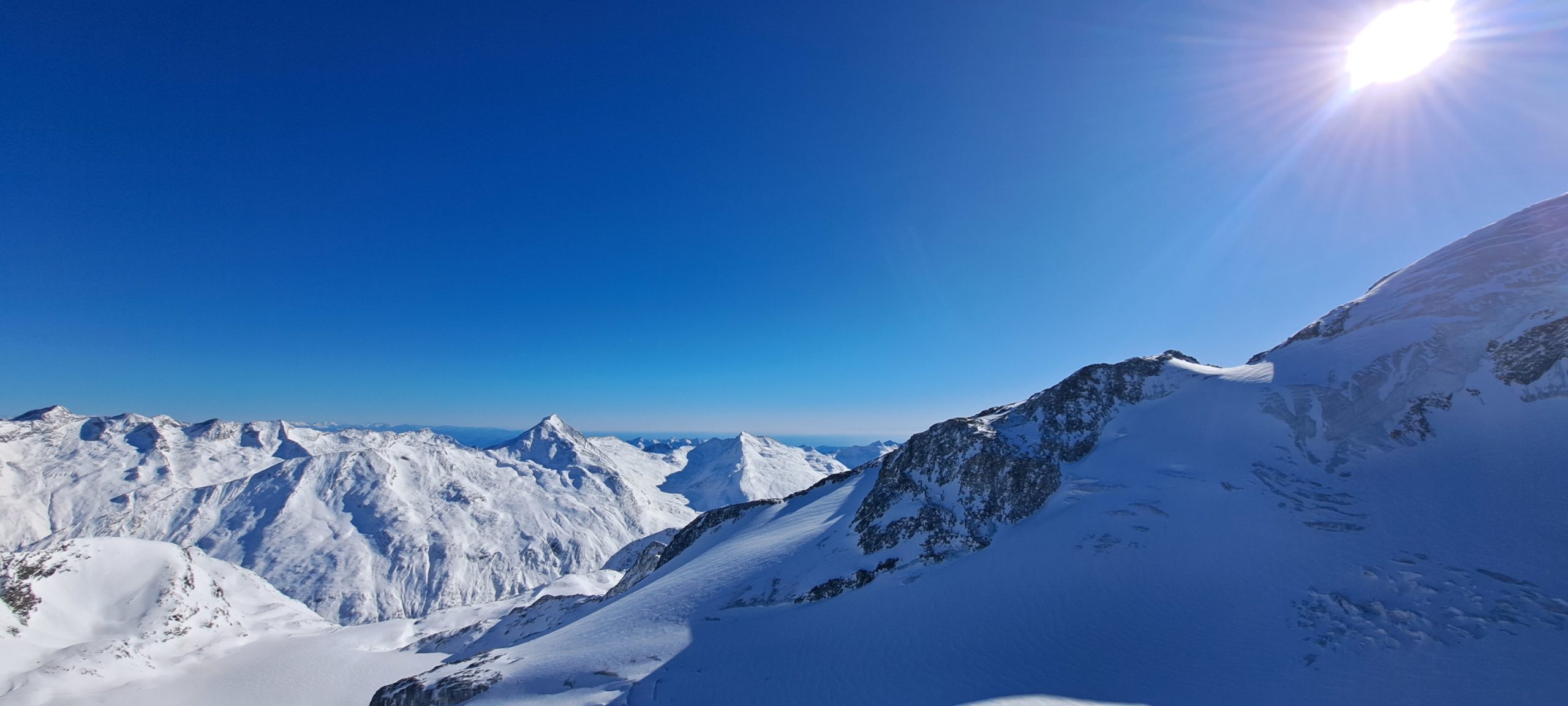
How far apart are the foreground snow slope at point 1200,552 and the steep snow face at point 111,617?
189 ft

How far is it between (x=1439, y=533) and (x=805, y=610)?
2676cm

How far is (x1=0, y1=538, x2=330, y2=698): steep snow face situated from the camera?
53.7 meters

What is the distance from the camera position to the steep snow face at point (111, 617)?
53688 mm

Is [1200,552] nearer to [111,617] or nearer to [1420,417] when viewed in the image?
[1420,417]

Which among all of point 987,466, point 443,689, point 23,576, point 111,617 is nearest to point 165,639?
point 111,617

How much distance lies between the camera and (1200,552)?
2242cm

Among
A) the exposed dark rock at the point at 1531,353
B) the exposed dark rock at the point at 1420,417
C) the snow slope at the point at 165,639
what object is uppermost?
the exposed dark rock at the point at 1531,353

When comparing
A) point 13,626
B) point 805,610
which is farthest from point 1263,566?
point 13,626

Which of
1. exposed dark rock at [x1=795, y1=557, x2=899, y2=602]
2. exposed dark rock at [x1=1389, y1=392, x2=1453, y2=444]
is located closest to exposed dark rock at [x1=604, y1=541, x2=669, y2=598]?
exposed dark rock at [x1=795, y1=557, x2=899, y2=602]

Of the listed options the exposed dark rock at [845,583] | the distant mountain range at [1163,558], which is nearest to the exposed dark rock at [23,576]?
the distant mountain range at [1163,558]

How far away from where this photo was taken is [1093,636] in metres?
Result: 19.0

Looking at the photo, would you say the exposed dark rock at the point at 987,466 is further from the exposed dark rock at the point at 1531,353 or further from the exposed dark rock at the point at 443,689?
the exposed dark rock at the point at 443,689

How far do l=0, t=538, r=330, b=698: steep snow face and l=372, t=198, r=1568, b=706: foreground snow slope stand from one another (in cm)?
5757

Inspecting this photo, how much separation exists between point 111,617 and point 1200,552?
116 meters
